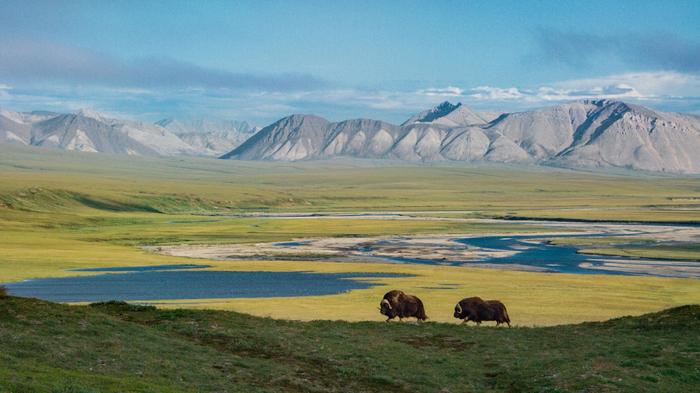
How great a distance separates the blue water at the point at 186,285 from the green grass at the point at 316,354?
83.5ft

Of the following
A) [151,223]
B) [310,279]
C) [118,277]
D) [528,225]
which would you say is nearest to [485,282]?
[310,279]

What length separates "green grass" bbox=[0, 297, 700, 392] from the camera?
64.8ft

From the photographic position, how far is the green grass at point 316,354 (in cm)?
1975

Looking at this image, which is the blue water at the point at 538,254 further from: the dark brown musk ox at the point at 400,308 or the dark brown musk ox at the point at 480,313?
the dark brown musk ox at the point at 400,308

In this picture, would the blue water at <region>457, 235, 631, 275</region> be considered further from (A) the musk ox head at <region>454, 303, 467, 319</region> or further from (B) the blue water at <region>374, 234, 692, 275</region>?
(A) the musk ox head at <region>454, 303, 467, 319</region>

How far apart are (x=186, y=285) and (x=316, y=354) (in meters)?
38.9

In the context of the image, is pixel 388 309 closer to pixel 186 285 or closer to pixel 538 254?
pixel 186 285

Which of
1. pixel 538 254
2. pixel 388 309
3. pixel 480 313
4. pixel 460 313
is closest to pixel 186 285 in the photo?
pixel 388 309

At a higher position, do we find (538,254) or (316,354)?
(316,354)

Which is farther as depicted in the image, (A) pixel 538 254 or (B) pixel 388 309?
(A) pixel 538 254

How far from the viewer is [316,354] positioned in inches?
942

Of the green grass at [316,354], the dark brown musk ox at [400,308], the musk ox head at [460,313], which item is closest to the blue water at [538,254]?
the dark brown musk ox at [400,308]

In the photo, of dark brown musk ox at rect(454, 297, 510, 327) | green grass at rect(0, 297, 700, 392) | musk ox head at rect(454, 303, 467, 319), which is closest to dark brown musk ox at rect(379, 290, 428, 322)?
musk ox head at rect(454, 303, 467, 319)

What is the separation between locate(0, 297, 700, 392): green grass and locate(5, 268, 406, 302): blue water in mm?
25460
